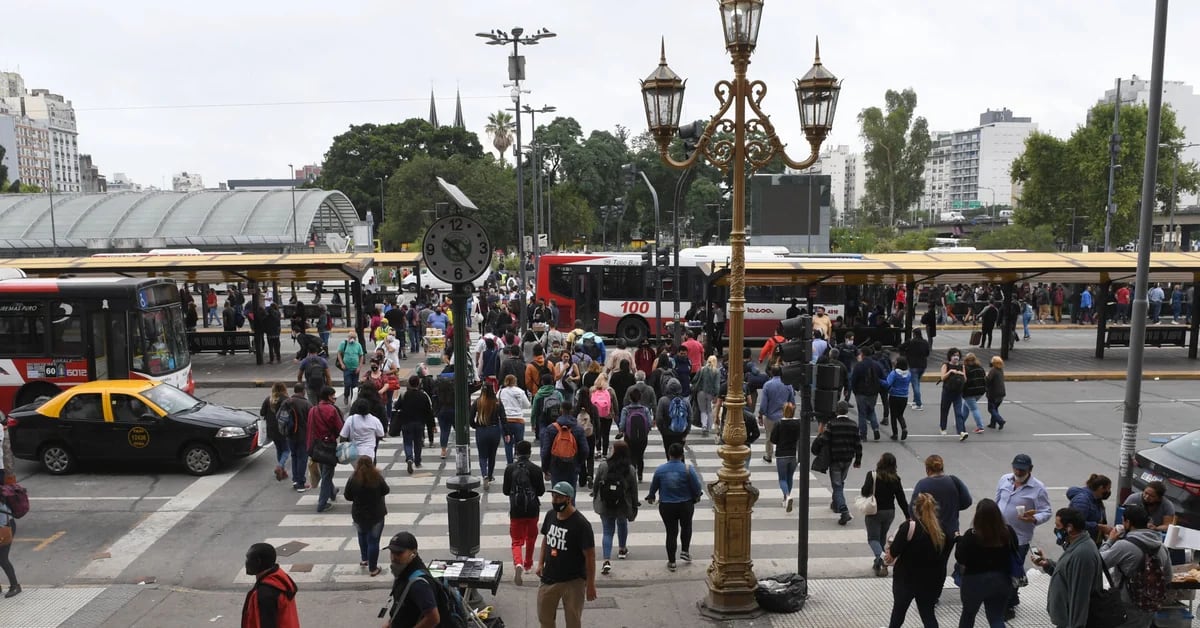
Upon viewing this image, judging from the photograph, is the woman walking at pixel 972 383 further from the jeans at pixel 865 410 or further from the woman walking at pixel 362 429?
the woman walking at pixel 362 429

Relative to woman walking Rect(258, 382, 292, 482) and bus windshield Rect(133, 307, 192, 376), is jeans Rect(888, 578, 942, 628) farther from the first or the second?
bus windshield Rect(133, 307, 192, 376)

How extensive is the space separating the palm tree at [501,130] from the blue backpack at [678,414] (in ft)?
266

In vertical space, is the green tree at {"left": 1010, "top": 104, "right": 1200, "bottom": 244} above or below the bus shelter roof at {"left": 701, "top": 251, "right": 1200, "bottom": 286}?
above

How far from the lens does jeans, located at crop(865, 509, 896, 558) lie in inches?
333

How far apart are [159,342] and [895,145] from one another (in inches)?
→ 2619

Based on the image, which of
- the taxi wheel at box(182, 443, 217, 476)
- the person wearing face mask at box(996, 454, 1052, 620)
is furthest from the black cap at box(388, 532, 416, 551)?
the taxi wheel at box(182, 443, 217, 476)

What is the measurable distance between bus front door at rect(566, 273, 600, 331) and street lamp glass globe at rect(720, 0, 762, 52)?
2049cm

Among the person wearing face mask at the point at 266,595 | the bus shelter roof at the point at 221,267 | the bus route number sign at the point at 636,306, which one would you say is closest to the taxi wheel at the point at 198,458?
the person wearing face mask at the point at 266,595

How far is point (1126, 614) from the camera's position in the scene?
239 inches

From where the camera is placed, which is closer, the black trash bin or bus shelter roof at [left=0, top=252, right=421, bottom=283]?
the black trash bin

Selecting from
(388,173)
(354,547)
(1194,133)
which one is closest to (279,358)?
(354,547)

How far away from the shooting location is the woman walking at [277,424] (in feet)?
38.1

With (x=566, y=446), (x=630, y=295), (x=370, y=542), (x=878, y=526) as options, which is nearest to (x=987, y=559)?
(x=878, y=526)

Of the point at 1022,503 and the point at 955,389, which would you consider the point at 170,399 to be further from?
the point at 955,389
